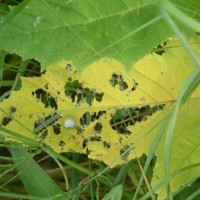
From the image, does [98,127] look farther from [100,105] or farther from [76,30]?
[76,30]

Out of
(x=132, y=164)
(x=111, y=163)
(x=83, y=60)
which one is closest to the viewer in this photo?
(x=83, y=60)

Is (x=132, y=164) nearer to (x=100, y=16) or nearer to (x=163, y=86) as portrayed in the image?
(x=163, y=86)

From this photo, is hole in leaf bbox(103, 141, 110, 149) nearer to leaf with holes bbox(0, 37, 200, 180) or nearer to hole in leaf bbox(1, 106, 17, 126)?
leaf with holes bbox(0, 37, 200, 180)

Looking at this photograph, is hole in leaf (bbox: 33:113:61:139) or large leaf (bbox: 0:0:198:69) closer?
large leaf (bbox: 0:0:198:69)

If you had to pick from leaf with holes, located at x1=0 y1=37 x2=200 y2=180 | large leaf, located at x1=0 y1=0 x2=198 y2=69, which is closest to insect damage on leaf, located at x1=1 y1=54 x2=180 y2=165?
leaf with holes, located at x1=0 y1=37 x2=200 y2=180

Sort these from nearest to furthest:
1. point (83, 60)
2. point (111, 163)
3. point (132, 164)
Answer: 1. point (83, 60)
2. point (111, 163)
3. point (132, 164)

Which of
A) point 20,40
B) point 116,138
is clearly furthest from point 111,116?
point 20,40

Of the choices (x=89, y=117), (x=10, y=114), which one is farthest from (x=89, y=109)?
(x=10, y=114)

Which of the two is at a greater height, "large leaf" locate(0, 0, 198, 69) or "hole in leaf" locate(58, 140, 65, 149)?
"large leaf" locate(0, 0, 198, 69)
